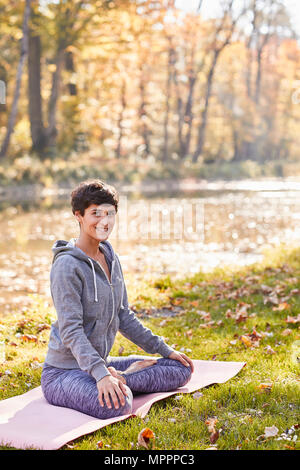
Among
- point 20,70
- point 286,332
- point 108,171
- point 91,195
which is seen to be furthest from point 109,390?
point 108,171

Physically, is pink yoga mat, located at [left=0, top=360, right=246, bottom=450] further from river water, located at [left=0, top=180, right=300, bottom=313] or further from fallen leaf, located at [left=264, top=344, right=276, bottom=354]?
river water, located at [left=0, top=180, right=300, bottom=313]

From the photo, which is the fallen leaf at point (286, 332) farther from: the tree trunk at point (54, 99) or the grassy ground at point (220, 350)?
the tree trunk at point (54, 99)

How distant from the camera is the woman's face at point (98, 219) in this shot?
427 centimetres

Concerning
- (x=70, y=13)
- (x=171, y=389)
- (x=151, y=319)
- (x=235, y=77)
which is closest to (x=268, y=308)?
(x=151, y=319)

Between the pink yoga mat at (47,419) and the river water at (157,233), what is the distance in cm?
370

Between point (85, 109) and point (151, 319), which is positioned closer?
point (151, 319)

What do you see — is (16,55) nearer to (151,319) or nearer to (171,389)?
(151,319)

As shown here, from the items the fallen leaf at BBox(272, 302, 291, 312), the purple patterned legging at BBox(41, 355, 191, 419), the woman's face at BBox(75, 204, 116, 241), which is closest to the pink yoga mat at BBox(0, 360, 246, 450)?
the purple patterned legging at BBox(41, 355, 191, 419)

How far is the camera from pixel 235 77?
5275 centimetres

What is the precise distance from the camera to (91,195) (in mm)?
4246

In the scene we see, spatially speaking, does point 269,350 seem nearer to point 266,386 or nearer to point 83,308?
point 266,386

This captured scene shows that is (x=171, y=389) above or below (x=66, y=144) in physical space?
below

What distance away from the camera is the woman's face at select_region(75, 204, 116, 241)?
427 cm
